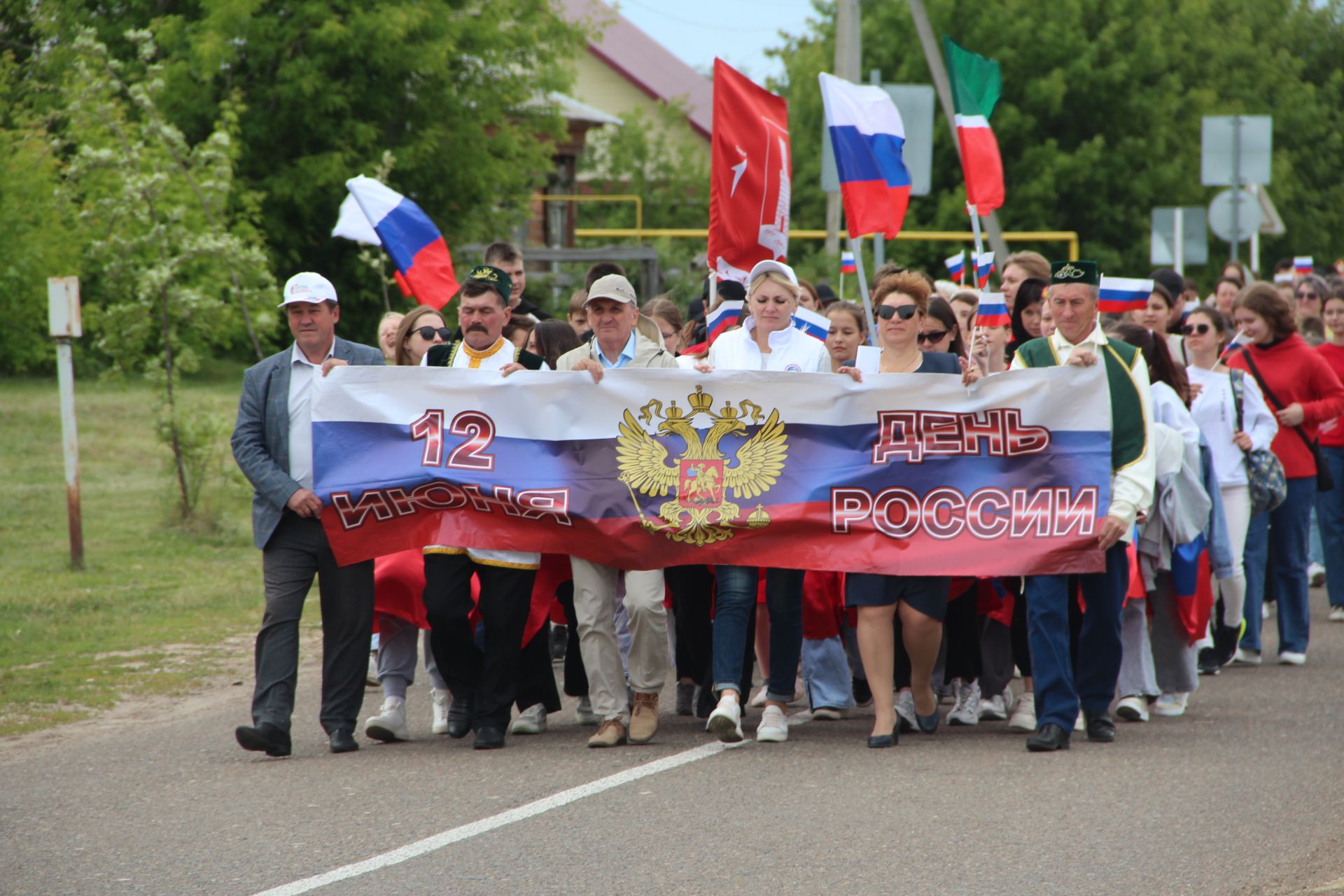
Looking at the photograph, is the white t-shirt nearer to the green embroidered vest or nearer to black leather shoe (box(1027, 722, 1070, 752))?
the green embroidered vest

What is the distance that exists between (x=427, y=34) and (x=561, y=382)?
24798mm

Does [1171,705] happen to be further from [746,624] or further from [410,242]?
[410,242]

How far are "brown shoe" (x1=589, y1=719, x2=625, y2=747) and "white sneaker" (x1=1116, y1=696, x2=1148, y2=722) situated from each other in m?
2.53

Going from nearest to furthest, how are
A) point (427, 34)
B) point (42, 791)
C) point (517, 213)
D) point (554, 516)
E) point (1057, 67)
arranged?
point (42, 791) → point (554, 516) → point (427, 34) → point (517, 213) → point (1057, 67)

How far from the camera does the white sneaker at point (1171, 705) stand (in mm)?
8984

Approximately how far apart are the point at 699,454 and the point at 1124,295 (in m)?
2.37

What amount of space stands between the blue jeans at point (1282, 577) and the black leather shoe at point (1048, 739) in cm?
341

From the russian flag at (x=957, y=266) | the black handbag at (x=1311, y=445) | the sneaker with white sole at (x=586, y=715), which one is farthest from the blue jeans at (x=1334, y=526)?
the sneaker with white sole at (x=586, y=715)

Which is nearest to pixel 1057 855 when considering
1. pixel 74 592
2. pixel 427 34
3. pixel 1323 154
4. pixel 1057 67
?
pixel 74 592

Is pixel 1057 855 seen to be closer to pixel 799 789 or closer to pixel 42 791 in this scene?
pixel 799 789

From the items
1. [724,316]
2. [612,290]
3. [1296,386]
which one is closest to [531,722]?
[612,290]

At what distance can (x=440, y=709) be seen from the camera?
8656mm

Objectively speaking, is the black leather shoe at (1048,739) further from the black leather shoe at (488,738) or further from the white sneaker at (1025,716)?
the black leather shoe at (488,738)

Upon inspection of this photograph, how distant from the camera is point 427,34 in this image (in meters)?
31.8
